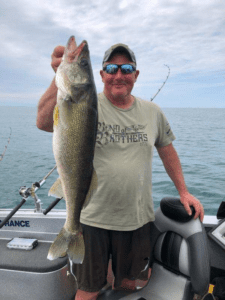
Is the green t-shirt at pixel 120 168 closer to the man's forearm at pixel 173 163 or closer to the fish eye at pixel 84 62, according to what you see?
the man's forearm at pixel 173 163

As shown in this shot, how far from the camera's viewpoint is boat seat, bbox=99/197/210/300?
219 cm

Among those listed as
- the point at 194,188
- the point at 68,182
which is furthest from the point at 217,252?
the point at 194,188

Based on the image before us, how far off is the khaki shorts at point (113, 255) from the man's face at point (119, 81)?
1209 millimetres

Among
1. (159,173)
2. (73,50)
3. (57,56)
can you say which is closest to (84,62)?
(73,50)

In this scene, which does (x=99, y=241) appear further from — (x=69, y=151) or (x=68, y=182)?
(x=69, y=151)

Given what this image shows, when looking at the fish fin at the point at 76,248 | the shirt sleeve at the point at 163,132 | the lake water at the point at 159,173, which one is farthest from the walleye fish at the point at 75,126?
the lake water at the point at 159,173

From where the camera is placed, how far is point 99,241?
2307mm

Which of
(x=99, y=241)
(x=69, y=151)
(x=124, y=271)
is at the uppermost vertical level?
(x=69, y=151)

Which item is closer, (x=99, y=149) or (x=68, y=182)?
(x=68, y=182)

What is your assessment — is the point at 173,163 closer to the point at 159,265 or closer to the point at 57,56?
the point at 159,265

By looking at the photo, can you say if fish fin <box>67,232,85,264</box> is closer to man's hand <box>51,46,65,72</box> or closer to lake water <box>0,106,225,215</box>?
man's hand <box>51,46,65,72</box>

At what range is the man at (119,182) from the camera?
7.27 feet

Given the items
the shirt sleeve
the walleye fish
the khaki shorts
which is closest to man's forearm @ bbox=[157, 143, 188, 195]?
the shirt sleeve

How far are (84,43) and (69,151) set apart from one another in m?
0.69
